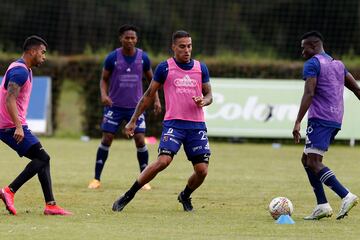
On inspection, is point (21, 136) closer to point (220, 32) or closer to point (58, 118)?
point (58, 118)

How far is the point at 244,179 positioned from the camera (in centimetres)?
1609

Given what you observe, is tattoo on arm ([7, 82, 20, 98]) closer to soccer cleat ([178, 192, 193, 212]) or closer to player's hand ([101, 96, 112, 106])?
soccer cleat ([178, 192, 193, 212])

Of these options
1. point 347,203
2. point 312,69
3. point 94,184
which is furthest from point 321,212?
point 94,184

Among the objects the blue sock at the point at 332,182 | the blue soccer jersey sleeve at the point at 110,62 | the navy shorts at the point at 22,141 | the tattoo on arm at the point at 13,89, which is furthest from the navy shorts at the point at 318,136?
the blue soccer jersey sleeve at the point at 110,62

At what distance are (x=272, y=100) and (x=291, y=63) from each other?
6.71 ft

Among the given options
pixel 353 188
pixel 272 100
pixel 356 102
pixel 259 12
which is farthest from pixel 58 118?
pixel 259 12

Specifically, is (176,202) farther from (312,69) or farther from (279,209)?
(312,69)

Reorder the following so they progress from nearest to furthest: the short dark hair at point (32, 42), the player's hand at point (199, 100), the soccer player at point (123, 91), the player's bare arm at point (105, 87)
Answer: the short dark hair at point (32, 42) < the player's hand at point (199, 100) < the player's bare arm at point (105, 87) < the soccer player at point (123, 91)

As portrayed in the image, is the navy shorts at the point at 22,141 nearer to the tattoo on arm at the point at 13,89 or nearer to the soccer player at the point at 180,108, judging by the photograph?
the tattoo on arm at the point at 13,89

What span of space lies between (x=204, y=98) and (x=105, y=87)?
3.56 metres

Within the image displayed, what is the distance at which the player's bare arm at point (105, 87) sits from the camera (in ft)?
47.7

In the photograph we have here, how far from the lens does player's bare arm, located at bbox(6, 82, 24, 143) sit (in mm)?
10781

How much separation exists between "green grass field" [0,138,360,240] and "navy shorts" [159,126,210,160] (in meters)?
0.76

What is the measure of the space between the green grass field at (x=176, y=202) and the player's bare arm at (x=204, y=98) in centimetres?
133
